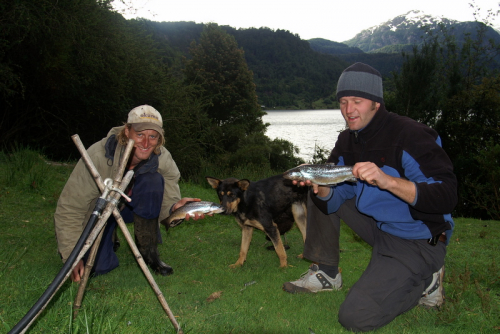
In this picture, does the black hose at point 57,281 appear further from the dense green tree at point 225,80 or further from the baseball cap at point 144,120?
the dense green tree at point 225,80

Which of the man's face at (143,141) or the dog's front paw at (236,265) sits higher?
the man's face at (143,141)

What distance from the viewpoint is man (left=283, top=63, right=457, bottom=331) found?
3.30 metres

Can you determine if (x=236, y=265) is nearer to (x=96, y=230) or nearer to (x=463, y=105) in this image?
(x=96, y=230)

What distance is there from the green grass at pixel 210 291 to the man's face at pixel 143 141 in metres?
1.52

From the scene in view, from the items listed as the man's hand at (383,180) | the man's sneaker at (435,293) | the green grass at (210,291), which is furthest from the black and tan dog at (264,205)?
the man's hand at (383,180)

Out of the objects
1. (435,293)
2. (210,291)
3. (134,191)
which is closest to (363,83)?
(435,293)

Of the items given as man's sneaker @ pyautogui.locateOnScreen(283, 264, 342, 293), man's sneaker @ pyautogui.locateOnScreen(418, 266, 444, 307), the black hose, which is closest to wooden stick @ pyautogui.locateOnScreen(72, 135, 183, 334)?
the black hose

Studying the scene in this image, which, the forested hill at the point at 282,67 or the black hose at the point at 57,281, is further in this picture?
the forested hill at the point at 282,67

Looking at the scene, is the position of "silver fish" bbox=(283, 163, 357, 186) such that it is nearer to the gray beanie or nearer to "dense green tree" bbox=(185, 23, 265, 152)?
the gray beanie

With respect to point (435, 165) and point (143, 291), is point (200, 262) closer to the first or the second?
point (143, 291)

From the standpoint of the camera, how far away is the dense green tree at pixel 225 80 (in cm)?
5465

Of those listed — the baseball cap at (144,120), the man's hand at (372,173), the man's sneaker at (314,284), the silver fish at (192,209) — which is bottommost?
the man's sneaker at (314,284)

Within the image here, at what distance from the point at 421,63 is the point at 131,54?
2426cm

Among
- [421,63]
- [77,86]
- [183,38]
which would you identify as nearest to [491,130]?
[421,63]
